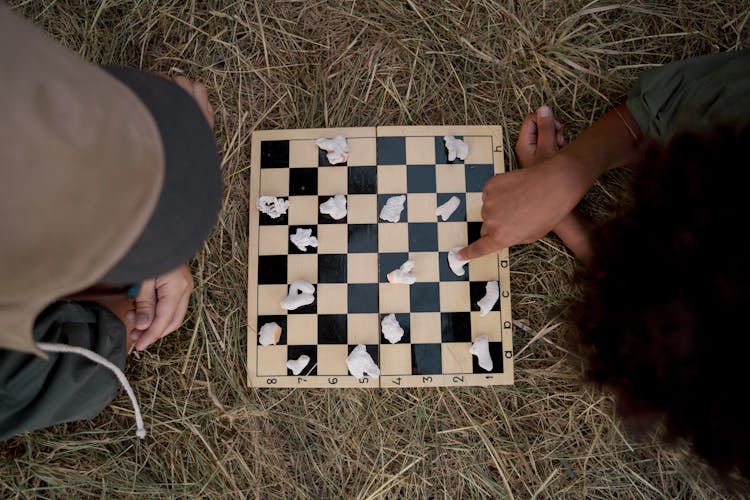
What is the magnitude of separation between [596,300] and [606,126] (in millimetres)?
504

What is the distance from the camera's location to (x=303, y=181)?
139 cm

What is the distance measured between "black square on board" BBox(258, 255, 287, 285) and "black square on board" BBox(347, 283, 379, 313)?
179mm

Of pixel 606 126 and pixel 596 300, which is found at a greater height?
pixel 606 126

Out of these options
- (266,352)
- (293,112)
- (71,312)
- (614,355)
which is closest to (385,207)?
(293,112)

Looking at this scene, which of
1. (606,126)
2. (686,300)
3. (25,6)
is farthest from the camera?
(25,6)

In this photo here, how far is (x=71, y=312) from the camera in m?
1.14

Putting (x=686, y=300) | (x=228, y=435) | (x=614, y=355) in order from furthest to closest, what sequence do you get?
1. (x=228, y=435)
2. (x=614, y=355)
3. (x=686, y=300)

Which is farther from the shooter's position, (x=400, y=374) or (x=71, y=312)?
(x=400, y=374)

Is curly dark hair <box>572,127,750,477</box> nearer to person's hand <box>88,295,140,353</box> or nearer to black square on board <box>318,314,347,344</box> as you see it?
black square on board <box>318,314,347,344</box>

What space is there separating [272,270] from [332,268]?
0.16 m

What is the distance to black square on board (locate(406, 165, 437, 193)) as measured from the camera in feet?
4.52

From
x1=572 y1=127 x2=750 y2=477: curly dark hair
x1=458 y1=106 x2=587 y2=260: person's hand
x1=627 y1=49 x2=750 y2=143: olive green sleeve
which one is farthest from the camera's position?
x1=458 y1=106 x2=587 y2=260: person's hand

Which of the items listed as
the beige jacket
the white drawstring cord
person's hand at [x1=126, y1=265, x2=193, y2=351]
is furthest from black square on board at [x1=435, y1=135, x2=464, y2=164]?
the white drawstring cord

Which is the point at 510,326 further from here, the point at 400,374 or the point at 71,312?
the point at 71,312
